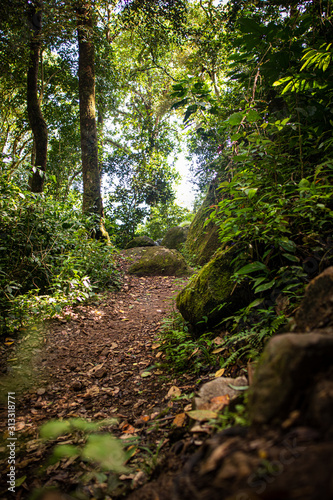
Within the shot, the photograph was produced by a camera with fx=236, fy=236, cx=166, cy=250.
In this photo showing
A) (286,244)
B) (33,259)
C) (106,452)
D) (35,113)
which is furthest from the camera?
(35,113)

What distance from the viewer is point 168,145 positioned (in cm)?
1323

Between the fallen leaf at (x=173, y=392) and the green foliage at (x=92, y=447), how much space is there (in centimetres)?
48

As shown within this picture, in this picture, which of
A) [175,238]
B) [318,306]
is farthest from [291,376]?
[175,238]

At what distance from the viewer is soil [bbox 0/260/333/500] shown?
0.54 meters

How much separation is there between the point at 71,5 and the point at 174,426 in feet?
28.7

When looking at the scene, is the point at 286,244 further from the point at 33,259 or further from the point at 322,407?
the point at 33,259

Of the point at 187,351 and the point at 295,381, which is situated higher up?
the point at 295,381

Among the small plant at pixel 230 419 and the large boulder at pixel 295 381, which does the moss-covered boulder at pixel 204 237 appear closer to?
the small plant at pixel 230 419

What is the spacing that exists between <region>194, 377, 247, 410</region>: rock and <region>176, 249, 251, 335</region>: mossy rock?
0.99 m

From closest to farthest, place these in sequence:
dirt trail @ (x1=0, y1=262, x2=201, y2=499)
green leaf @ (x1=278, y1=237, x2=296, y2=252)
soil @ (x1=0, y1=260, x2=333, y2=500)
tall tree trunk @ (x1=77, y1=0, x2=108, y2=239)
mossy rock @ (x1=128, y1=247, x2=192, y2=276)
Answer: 1. soil @ (x1=0, y1=260, x2=333, y2=500)
2. dirt trail @ (x1=0, y1=262, x2=201, y2=499)
3. green leaf @ (x1=278, y1=237, x2=296, y2=252)
4. tall tree trunk @ (x1=77, y1=0, x2=108, y2=239)
5. mossy rock @ (x1=128, y1=247, x2=192, y2=276)

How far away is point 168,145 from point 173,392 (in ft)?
43.6

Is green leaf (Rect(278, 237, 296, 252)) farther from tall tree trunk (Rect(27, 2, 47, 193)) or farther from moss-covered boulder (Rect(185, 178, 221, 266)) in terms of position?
tall tree trunk (Rect(27, 2, 47, 193))

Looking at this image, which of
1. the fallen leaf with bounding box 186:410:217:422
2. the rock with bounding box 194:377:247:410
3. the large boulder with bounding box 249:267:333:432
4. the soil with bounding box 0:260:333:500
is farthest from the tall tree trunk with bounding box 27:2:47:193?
the large boulder with bounding box 249:267:333:432

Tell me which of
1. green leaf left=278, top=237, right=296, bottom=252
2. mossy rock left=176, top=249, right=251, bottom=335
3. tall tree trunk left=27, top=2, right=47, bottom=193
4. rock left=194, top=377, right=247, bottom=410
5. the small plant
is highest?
tall tree trunk left=27, top=2, right=47, bottom=193
